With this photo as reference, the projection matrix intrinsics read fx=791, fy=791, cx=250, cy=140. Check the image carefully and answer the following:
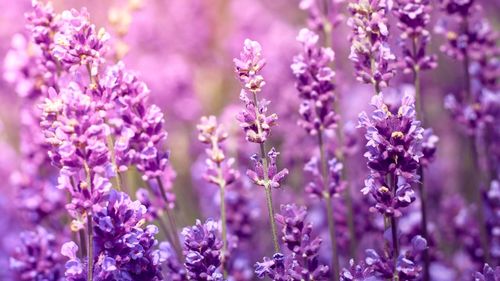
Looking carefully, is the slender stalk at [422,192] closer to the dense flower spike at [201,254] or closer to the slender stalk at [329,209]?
the slender stalk at [329,209]

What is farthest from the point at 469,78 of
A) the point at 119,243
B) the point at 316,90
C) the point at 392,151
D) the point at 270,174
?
the point at 119,243

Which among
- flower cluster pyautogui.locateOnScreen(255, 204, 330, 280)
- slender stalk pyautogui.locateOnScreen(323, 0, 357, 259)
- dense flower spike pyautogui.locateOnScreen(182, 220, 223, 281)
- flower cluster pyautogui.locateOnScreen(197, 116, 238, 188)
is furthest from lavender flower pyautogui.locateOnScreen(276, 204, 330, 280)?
slender stalk pyautogui.locateOnScreen(323, 0, 357, 259)

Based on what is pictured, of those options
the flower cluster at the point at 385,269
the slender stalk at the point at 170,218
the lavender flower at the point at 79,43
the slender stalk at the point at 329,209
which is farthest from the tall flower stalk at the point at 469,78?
the lavender flower at the point at 79,43

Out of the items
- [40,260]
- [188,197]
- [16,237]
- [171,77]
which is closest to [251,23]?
[171,77]

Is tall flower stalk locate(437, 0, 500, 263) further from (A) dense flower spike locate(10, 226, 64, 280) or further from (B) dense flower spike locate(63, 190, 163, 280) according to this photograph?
(A) dense flower spike locate(10, 226, 64, 280)

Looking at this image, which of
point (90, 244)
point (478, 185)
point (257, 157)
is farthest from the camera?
point (478, 185)

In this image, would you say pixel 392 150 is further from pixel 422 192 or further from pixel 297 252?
pixel 422 192

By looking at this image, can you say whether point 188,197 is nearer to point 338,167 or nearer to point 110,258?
point 338,167

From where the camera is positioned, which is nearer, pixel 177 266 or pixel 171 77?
pixel 177 266
